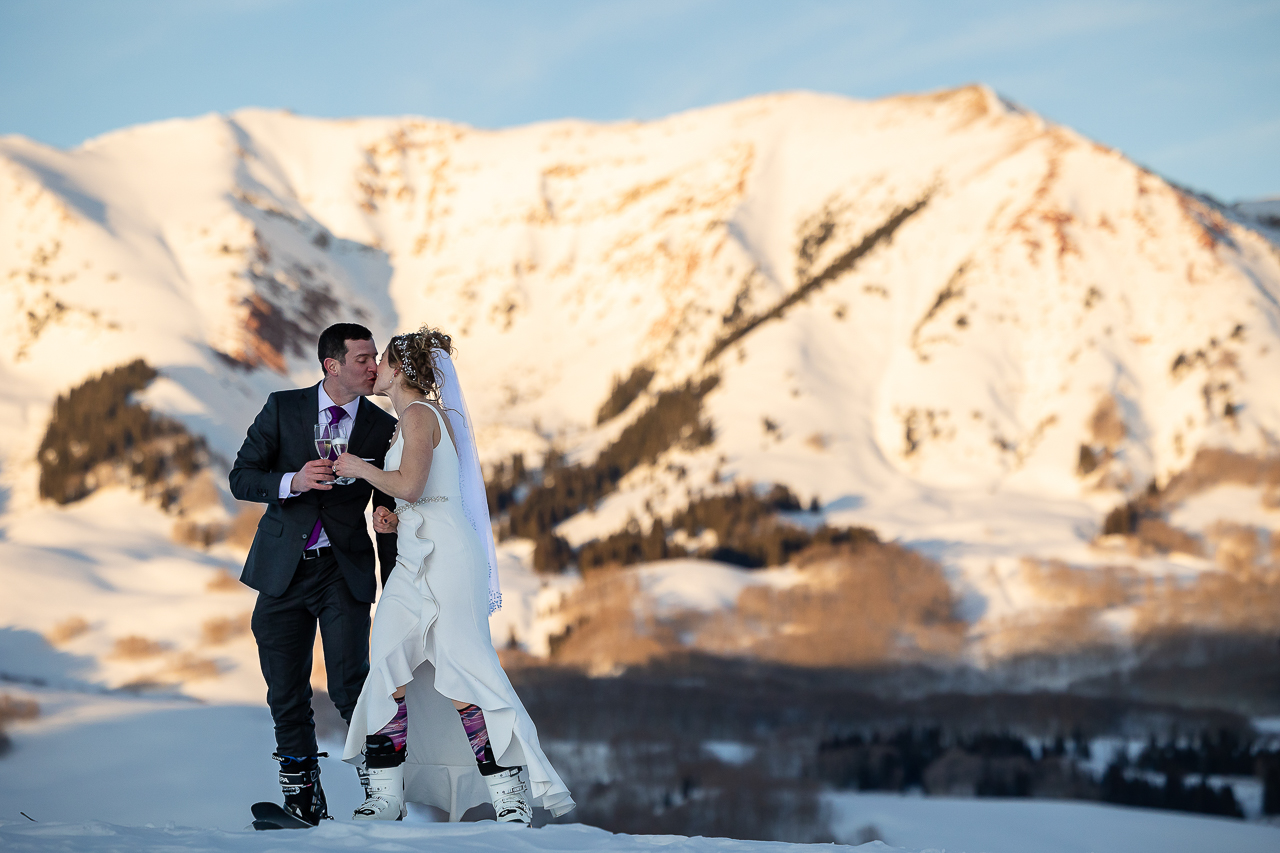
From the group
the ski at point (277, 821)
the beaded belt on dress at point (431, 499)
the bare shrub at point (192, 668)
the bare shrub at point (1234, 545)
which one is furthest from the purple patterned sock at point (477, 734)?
the bare shrub at point (1234, 545)

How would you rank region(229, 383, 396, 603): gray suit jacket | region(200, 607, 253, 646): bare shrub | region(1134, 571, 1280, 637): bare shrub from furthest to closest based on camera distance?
region(1134, 571, 1280, 637): bare shrub
region(200, 607, 253, 646): bare shrub
region(229, 383, 396, 603): gray suit jacket

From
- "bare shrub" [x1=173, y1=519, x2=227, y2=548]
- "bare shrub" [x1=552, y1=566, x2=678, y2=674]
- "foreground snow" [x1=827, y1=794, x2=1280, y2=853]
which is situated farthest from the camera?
"bare shrub" [x1=173, y1=519, x2=227, y2=548]

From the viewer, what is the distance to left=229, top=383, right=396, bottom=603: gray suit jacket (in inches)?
291

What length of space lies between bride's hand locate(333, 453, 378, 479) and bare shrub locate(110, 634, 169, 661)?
80.8 metres

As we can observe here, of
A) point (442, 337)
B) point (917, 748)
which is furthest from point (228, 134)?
point (442, 337)

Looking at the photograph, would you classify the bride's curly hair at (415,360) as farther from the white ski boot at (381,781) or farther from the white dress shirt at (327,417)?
the white ski boot at (381,781)

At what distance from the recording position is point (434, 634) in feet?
24.3

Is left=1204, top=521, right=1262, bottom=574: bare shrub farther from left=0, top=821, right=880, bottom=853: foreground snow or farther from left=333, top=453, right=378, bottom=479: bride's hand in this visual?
left=333, top=453, right=378, bottom=479: bride's hand

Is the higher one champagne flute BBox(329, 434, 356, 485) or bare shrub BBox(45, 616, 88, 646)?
bare shrub BBox(45, 616, 88, 646)

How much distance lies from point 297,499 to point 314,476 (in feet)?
1.59

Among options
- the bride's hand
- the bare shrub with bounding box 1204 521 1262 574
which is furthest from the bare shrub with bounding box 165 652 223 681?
the bride's hand

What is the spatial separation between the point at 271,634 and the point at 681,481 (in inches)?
3758

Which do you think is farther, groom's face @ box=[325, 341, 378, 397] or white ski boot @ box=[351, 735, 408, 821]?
groom's face @ box=[325, 341, 378, 397]

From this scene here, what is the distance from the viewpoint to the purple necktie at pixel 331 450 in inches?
293
